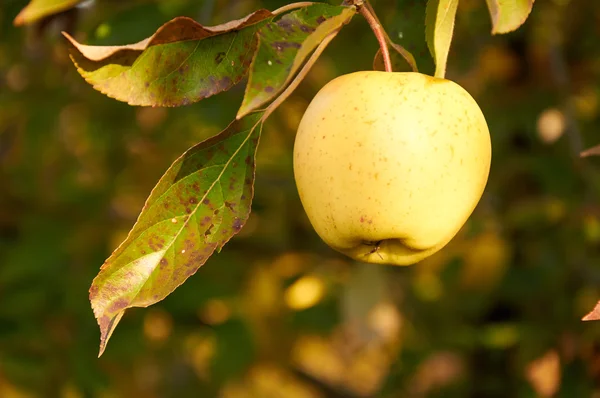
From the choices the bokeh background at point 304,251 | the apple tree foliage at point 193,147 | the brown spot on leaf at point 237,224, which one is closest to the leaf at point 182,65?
the apple tree foliage at point 193,147

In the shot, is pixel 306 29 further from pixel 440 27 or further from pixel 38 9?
pixel 38 9

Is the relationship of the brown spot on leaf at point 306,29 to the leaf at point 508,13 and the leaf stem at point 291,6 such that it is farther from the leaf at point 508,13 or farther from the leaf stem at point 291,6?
the leaf at point 508,13

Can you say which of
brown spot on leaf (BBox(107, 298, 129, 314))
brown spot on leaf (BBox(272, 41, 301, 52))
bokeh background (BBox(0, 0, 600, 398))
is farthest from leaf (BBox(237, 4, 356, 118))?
bokeh background (BBox(0, 0, 600, 398))

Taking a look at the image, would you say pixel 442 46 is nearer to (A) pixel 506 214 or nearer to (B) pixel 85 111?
(A) pixel 506 214

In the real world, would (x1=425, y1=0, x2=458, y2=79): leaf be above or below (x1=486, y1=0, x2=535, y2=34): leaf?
below

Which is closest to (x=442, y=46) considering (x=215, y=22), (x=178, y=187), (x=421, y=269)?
(x=178, y=187)

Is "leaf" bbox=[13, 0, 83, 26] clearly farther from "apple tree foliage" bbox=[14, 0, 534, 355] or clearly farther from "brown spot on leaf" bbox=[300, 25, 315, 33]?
"brown spot on leaf" bbox=[300, 25, 315, 33]
